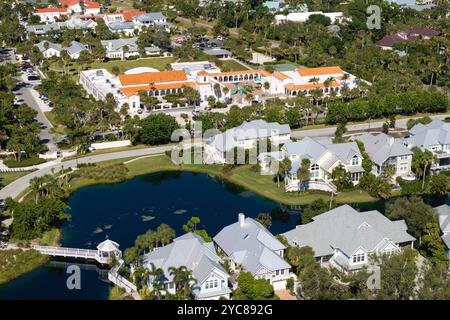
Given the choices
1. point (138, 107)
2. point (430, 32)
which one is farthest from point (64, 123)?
point (430, 32)

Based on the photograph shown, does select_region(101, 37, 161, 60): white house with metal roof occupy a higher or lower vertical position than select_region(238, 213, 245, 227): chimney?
lower

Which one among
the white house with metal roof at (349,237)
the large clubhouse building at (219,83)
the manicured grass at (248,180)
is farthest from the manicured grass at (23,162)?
the white house with metal roof at (349,237)

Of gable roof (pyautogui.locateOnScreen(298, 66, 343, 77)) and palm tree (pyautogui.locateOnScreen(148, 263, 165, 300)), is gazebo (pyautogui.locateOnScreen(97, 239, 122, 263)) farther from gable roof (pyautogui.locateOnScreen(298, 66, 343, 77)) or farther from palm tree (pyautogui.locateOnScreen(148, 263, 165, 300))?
gable roof (pyautogui.locateOnScreen(298, 66, 343, 77))

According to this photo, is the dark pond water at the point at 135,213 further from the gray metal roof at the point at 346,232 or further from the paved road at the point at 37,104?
the paved road at the point at 37,104

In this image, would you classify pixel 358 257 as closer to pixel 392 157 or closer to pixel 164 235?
pixel 164 235

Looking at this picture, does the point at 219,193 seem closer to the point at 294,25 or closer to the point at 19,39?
the point at 294,25

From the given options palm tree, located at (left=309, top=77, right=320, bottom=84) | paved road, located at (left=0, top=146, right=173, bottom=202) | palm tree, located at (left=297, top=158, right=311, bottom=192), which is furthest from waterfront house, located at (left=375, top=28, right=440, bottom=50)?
palm tree, located at (left=297, top=158, right=311, bottom=192)
